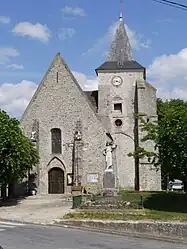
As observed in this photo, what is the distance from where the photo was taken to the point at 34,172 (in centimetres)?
3694

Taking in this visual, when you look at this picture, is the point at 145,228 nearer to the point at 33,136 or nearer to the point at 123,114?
the point at 33,136

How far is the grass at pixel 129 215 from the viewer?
17411 millimetres

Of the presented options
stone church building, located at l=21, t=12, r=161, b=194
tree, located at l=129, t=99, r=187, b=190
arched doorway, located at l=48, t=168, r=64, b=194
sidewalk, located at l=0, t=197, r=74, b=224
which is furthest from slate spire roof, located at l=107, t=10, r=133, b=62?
tree, located at l=129, t=99, r=187, b=190

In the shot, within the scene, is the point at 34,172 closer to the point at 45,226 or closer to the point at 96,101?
the point at 96,101

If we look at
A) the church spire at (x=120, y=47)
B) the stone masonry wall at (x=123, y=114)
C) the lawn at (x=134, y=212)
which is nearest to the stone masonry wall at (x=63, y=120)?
the stone masonry wall at (x=123, y=114)

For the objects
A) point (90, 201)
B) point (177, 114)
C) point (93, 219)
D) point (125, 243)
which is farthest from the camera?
point (90, 201)

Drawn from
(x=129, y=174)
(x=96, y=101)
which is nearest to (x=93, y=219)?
(x=129, y=174)

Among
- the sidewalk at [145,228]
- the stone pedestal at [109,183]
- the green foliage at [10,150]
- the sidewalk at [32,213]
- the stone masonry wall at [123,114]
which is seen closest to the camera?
the sidewalk at [145,228]

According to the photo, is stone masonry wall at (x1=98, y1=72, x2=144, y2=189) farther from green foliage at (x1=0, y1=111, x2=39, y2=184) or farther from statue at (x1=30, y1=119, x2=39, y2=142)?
green foliage at (x1=0, y1=111, x2=39, y2=184)

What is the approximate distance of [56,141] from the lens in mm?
38219

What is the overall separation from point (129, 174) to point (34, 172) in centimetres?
941

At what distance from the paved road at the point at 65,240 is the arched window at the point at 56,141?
2094cm

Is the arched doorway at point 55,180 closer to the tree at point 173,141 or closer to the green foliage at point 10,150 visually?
the green foliage at point 10,150

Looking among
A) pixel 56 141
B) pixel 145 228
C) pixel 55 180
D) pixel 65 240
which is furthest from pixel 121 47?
pixel 65 240
